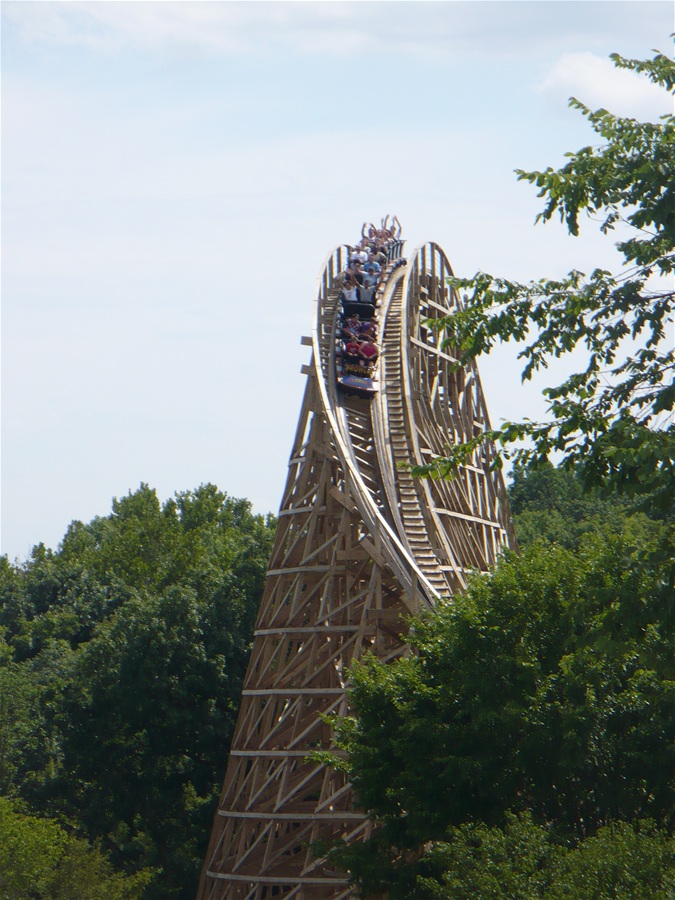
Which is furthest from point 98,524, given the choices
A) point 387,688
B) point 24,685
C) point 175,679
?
point 387,688

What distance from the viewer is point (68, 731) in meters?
38.5

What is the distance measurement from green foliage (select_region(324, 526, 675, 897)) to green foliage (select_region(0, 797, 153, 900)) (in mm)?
8503

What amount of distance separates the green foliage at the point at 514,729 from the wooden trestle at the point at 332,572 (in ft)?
11.0

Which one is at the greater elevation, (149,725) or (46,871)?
(149,725)

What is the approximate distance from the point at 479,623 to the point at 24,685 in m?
25.4

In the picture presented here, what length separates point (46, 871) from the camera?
2836cm

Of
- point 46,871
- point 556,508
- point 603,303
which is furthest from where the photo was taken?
point 556,508

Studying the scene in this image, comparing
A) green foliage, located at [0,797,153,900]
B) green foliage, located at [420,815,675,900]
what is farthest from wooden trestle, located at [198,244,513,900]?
green foliage, located at [420,815,675,900]

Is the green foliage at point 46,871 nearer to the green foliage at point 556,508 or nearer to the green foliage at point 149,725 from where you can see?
the green foliage at point 149,725

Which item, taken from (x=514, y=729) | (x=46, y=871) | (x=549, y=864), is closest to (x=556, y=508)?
(x=46, y=871)

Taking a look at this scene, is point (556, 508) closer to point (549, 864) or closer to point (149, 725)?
point (149, 725)

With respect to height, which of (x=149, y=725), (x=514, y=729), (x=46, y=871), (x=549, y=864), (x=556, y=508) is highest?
(x=556, y=508)

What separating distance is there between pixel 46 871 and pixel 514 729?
493 inches

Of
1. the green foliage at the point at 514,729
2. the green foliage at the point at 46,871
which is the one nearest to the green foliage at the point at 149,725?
the green foliage at the point at 46,871
